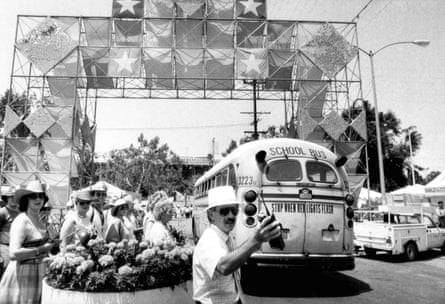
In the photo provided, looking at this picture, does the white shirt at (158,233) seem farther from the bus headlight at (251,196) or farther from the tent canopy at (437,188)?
the tent canopy at (437,188)

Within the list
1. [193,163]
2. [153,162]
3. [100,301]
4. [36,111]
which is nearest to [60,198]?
[36,111]

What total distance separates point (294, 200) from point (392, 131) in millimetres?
41896

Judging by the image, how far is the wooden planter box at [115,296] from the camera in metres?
4.09

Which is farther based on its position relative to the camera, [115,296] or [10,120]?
[10,120]

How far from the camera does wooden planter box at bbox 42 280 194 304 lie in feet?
13.4

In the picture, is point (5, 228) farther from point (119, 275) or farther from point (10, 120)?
point (10, 120)

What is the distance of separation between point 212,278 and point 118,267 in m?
2.27

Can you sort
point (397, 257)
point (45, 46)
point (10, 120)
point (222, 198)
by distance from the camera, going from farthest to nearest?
point (45, 46) < point (10, 120) < point (397, 257) < point (222, 198)

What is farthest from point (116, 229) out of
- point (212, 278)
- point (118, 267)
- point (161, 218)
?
point (212, 278)

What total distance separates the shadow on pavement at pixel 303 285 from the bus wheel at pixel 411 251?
3449 mm

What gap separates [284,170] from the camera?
7.66 meters

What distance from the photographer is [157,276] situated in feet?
14.3

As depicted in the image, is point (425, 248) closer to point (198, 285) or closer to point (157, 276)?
point (157, 276)

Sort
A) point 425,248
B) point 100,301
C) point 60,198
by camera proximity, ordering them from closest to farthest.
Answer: point 100,301
point 425,248
point 60,198
